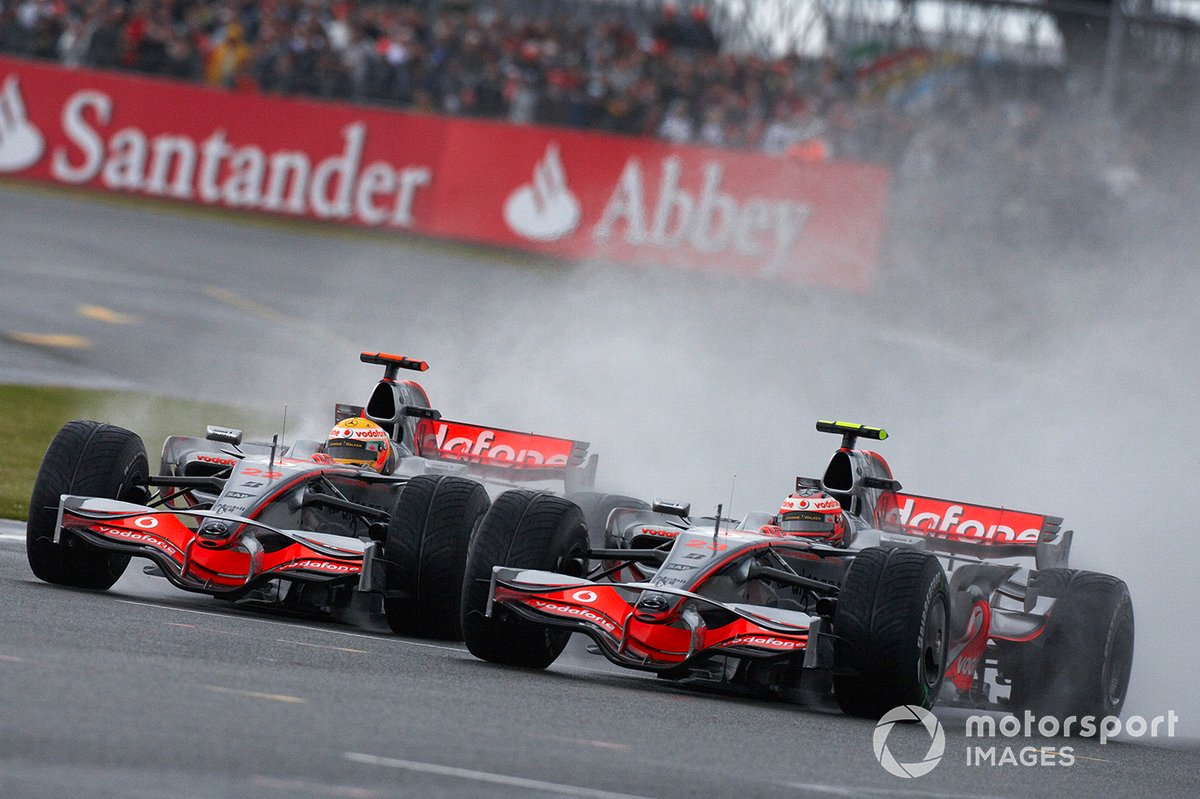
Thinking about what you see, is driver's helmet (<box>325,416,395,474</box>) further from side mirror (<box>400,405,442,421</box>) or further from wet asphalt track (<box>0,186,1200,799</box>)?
wet asphalt track (<box>0,186,1200,799</box>)

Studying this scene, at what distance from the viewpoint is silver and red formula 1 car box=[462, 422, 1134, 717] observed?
10.6 metres

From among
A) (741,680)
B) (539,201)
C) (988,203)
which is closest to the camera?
(741,680)

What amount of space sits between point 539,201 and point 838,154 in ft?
16.5

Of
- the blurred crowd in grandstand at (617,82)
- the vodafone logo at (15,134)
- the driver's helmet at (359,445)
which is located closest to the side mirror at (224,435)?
the driver's helmet at (359,445)

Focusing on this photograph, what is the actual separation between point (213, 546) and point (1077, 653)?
499cm

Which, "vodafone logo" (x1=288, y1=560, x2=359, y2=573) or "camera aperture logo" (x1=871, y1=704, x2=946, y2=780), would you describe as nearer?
"camera aperture logo" (x1=871, y1=704, x2=946, y2=780)

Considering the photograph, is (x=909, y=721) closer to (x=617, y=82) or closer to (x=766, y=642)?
(x=766, y=642)

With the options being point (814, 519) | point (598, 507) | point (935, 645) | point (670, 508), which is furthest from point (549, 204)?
point (935, 645)

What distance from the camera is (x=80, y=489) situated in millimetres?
12125

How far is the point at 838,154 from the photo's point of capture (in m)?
34.2

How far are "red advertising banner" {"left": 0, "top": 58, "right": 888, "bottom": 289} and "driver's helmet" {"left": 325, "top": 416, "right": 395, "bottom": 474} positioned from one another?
19.6m

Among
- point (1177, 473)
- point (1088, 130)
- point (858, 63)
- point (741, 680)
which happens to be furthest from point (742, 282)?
point (741, 680)

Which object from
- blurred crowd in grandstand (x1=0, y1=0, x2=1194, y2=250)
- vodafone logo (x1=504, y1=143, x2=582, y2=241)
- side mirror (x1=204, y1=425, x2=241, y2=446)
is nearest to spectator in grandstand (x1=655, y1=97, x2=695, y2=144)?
blurred crowd in grandstand (x1=0, y1=0, x2=1194, y2=250)

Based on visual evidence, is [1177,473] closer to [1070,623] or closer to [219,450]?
[1070,623]
